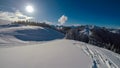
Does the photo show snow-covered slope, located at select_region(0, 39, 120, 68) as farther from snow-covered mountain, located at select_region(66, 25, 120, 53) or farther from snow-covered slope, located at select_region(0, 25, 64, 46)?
snow-covered mountain, located at select_region(66, 25, 120, 53)

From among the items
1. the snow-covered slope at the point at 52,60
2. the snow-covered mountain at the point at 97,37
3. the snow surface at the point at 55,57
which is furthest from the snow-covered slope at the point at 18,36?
the snow-covered slope at the point at 52,60

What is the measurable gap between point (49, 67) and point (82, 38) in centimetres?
2895

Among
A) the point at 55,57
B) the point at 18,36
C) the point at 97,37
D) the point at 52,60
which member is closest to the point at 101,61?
the point at 55,57

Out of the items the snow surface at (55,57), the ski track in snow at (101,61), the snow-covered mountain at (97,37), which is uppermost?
the snow surface at (55,57)

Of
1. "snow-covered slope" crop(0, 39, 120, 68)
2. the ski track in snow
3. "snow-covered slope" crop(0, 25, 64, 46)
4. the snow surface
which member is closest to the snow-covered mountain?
"snow-covered slope" crop(0, 25, 64, 46)

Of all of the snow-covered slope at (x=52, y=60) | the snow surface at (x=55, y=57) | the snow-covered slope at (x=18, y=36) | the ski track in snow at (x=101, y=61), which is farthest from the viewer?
the snow-covered slope at (x=18, y=36)

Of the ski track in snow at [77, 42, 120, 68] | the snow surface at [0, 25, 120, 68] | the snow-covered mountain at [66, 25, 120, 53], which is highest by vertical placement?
the snow surface at [0, 25, 120, 68]

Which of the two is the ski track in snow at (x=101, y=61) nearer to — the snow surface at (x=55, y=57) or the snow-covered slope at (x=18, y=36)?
the snow surface at (x=55, y=57)

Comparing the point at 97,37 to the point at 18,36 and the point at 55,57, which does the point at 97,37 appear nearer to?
the point at 18,36

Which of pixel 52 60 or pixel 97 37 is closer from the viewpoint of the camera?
pixel 52 60

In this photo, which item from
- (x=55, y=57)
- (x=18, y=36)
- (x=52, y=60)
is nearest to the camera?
(x=52, y=60)

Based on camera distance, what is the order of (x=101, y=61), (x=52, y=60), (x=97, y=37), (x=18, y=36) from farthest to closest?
(x=97, y=37) → (x=18, y=36) → (x=101, y=61) → (x=52, y=60)

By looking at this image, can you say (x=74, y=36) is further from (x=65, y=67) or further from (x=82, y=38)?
(x=65, y=67)

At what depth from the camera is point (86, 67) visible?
548cm
